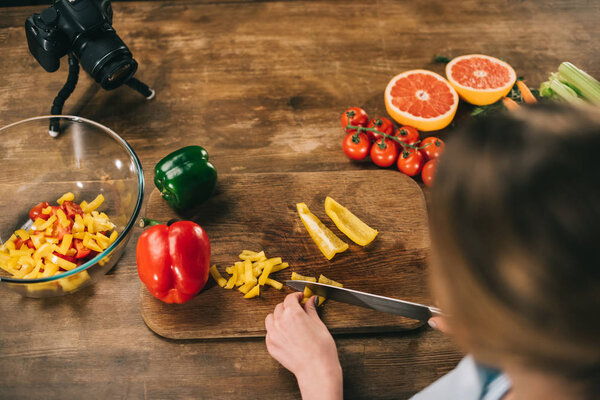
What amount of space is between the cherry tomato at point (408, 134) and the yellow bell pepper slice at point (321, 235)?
0.52 meters

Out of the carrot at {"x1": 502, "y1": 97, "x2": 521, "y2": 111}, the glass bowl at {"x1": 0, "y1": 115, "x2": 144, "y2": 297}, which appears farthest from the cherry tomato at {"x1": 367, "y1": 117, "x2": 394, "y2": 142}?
the glass bowl at {"x1": 0, "y1": 115, "x2": 144, "y2": 297}

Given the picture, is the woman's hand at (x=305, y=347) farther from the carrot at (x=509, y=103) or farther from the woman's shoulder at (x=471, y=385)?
the carrot at (x=509, y=103)

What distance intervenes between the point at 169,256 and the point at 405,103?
44.1 inches

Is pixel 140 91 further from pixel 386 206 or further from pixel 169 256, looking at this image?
pixel 386 206

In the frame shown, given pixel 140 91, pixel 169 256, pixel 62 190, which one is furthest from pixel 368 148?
pixel 62 190

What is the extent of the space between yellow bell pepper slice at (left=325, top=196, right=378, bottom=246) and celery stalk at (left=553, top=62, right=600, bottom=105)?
3.60ft

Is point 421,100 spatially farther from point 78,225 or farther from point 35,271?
point 35,271

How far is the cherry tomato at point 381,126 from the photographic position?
1805mm

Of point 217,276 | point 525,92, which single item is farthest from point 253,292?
point 525,92

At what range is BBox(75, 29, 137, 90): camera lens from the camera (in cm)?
158

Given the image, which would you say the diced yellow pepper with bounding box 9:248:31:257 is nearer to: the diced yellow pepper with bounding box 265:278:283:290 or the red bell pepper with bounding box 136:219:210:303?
the red bell pepper with bounding box 136:219:210:303

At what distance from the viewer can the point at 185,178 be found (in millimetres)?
1473

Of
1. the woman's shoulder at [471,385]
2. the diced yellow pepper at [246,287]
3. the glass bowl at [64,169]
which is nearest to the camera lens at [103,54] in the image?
the glass bowl at [64,169]

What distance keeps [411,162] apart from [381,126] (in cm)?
20
